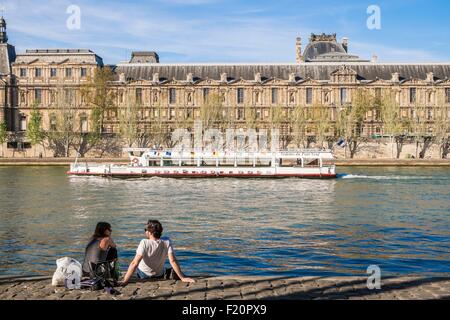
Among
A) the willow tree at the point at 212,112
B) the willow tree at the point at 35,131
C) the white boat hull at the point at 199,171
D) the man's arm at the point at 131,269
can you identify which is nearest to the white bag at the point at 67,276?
the man's arm at the point at 131,269

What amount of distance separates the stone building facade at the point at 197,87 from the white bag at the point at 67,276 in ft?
342

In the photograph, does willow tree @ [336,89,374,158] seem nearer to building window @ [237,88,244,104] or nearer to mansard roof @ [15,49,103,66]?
building window @ [237,88,244,104]

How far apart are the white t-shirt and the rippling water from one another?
19.1ft

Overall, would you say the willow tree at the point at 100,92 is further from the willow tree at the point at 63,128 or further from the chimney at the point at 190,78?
the chimney at the point at 190,78

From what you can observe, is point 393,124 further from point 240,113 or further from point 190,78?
point 190,78

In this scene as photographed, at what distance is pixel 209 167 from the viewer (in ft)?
252

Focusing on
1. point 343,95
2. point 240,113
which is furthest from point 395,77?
point 240,113

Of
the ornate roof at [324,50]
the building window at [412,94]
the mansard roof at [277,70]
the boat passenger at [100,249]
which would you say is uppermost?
the ornate roof at [324,50]

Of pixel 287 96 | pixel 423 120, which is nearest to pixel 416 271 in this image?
pixel 423 120

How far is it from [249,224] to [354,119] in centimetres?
8061

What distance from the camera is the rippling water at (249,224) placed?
80.1ft

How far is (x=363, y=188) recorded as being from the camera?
58938 millimetres

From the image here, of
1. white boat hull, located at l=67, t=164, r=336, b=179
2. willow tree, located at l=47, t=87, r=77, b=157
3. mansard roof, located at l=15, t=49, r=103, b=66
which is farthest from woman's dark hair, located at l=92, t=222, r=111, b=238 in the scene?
mansard roof, located at l=15, t=49, r=103, b=66
